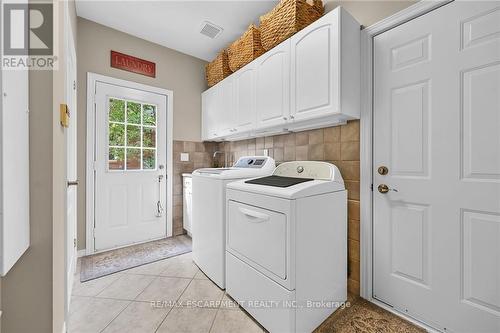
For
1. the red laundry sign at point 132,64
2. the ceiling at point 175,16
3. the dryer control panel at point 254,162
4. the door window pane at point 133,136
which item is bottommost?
the dryer control panel at point 254,162

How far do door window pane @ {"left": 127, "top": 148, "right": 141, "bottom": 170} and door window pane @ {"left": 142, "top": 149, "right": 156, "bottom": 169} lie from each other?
59 millimetres

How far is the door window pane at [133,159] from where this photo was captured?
2.63m

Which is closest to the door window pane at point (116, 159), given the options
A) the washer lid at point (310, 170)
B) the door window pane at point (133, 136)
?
the door window pane at point (133, 136)

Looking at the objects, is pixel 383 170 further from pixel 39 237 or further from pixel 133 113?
pixel 133 113

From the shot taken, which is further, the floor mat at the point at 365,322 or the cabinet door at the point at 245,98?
the cabinet door at the point at 245,98

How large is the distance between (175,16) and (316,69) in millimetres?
1717

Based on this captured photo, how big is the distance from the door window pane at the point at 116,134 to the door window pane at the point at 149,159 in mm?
277

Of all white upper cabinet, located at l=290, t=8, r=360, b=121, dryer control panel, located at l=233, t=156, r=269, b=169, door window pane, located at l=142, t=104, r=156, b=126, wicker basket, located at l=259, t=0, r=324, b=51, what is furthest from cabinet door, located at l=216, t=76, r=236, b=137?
white upper cabinet, located at l=290, t=8, r=360, b=121

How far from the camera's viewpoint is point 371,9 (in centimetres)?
156

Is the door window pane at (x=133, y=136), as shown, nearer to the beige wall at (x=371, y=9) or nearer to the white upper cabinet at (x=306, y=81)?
the white upper cabinet at (x=306, y=81)

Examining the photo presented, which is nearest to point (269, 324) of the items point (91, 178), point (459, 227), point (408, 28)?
point (459, 227)

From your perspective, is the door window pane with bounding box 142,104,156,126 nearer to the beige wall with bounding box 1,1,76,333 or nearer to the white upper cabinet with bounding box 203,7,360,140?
the white upper cabinet with bounding box 203,7,360,140

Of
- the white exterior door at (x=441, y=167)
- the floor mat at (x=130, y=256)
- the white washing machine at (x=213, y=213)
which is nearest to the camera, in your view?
the white exterior door at (x=441, y=167)

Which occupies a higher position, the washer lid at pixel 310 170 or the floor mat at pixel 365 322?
the washer lid at pixel 310 170
